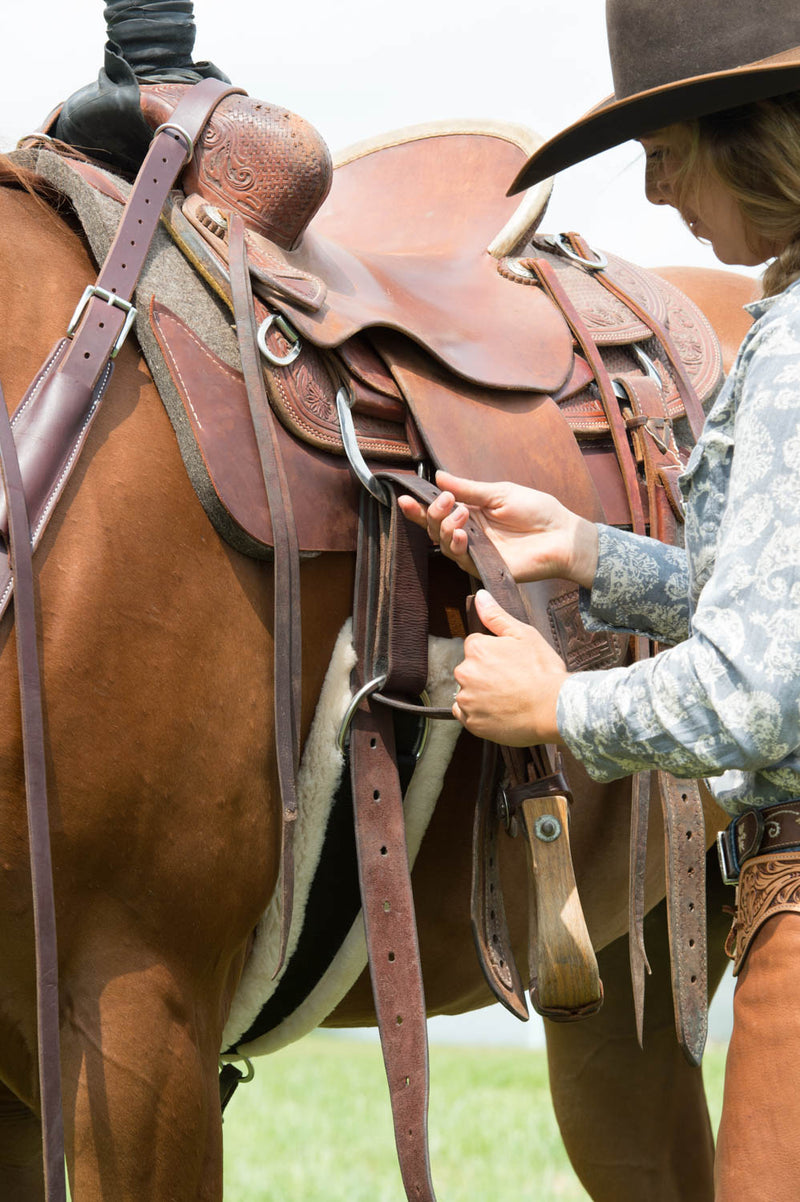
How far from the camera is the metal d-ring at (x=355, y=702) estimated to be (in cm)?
167

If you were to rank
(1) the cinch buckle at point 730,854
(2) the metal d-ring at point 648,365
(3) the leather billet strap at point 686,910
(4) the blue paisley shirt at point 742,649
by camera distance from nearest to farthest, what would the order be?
(4) the blue paisley shirt at point 742,649 → (1) the cinch buckle at point 730,854 → (3) the leather billet strap at point 686,910 → (2) the metal d-ring at point 648,365

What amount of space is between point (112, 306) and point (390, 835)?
757 millimetres

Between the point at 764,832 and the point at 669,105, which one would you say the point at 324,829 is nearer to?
the point at 764,832

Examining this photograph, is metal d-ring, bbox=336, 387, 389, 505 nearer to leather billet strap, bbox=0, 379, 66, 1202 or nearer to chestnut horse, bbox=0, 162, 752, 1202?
chestnut horse, bbox=0, 162, 752, 1202

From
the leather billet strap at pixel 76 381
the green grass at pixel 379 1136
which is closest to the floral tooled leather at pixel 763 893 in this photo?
the leather billet strap at pixel 76 381

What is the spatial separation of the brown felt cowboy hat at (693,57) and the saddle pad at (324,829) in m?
0.75

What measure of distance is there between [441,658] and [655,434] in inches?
24.4

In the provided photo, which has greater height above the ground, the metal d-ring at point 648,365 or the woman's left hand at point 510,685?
the metal d-ring at point 648,365

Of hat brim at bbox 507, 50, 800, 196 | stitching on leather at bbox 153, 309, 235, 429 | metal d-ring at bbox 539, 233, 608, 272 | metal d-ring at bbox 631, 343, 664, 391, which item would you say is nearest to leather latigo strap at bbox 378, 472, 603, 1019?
stitching on leather at bbox 153, 309, 235, 429

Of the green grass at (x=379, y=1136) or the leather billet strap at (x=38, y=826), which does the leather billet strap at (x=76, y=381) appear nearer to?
the leather billet strap at (x=38, y=826)

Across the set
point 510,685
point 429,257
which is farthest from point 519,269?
point 510,685

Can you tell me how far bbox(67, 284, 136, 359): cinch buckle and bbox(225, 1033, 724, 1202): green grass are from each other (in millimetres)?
3235

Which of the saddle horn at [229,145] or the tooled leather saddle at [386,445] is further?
the saddle horn at [229,145]

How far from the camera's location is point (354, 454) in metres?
1.70
